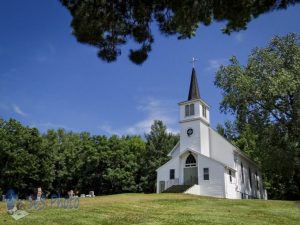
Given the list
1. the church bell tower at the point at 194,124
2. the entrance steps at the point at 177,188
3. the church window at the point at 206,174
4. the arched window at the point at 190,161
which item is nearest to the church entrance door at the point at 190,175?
the arched window at the point at 190,161

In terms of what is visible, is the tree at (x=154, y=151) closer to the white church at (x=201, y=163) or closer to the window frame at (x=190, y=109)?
the white church at (x=201, y=163)

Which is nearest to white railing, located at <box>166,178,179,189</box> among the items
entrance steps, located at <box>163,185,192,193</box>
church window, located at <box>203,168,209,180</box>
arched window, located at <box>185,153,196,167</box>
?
entrance steps, located at <box>163,185,192,193</box>

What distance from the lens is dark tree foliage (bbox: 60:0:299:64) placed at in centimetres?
773

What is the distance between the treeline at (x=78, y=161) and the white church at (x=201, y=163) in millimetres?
13669

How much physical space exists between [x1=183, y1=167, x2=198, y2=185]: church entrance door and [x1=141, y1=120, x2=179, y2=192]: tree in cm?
1498

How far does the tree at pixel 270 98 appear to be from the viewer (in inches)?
1214

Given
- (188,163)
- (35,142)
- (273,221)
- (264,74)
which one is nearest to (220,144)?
(188,163)

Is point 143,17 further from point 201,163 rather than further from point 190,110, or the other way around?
point 190,110

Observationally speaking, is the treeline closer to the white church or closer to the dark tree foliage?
the white church

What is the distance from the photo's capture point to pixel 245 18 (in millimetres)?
7855

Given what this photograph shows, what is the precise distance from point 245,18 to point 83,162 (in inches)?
1780

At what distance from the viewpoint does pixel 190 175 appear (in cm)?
3447

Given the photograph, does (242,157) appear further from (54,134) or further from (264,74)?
(54,134)

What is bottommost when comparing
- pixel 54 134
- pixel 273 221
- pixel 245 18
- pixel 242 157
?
pixel 273 221
